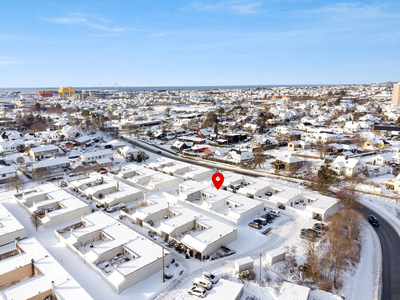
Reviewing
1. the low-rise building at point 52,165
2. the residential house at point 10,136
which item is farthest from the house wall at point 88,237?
the residential house at point 10,136

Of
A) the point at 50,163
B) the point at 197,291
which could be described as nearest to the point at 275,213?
the point at 197,291

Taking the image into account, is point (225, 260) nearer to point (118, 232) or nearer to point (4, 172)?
point (118, 232)

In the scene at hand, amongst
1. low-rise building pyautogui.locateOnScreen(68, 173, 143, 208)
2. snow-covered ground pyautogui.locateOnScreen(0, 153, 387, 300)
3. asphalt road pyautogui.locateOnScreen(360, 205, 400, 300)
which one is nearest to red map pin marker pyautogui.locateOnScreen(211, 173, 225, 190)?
snow-covered ground pyautogui.locateOnScreen(0, 153, 387, 300)

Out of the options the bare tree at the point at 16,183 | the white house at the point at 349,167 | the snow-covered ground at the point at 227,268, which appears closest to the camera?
the snow-covered ground at the point at 227,268

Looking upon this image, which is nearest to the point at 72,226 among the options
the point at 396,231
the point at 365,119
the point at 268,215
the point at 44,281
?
the point at 44,281

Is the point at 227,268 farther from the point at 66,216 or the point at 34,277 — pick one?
the point at 66,216

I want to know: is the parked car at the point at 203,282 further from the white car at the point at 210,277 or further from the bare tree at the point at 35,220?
the bare tree at the point at 35,220

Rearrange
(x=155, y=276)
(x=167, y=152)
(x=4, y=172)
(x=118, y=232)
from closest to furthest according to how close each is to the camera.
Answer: (x=155, y=276) → (x=118, y=232) → (x=4, y=172) → (x=167, y=152)
